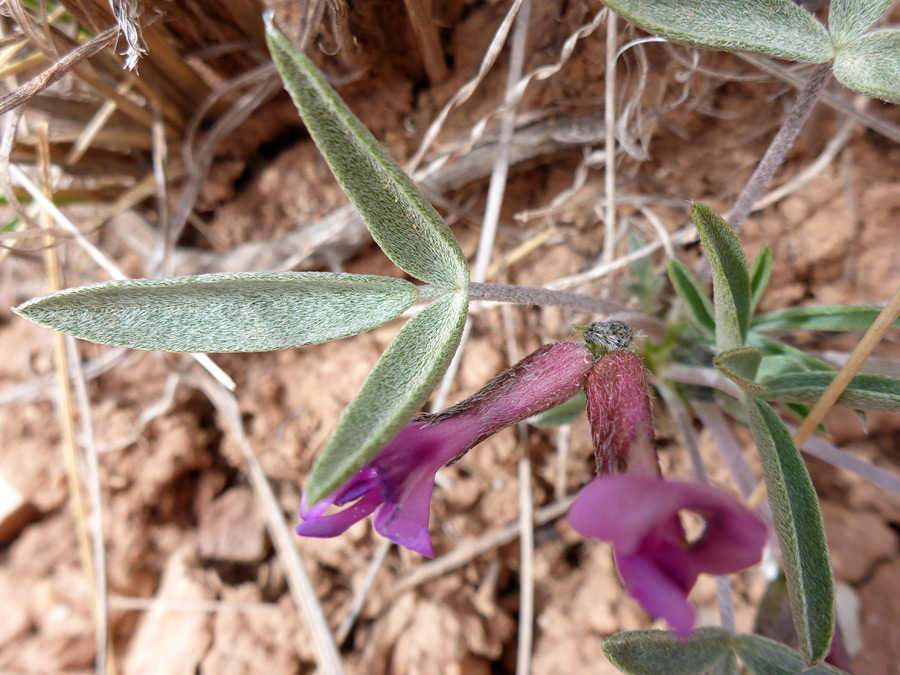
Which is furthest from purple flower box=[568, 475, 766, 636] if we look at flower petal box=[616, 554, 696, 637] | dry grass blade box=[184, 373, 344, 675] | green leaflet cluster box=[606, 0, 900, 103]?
dry grass blade box=[184, 373, 344, 675]

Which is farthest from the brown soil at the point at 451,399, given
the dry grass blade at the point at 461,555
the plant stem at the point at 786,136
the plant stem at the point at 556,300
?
the plant stem at the point at 786,136

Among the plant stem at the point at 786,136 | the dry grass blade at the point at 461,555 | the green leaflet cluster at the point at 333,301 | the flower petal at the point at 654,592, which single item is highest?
the plant stem at the point at 786,136

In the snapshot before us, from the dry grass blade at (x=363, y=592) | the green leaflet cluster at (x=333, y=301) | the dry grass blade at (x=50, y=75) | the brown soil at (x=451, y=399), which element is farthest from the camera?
the dry grass blade at (x=363, y=592)

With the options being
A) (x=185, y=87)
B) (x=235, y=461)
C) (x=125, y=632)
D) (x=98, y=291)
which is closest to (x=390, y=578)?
(x=235, y=461)

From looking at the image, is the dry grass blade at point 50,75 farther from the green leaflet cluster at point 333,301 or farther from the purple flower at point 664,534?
the purple flower at point 664,534

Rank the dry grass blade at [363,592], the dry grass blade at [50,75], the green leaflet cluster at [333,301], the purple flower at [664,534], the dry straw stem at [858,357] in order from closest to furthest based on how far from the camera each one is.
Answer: the purple flower at [664,534] < the green leaflet cluster at [333,301] < the dry straw stem at [858,357] < the dry grass blade at [50,75] < the dry grass blade at [363,592]

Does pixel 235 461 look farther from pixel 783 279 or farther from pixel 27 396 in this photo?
pixel 783 279

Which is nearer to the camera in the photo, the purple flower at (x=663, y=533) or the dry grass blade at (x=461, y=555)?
the purple flower at (x=663, y=533)

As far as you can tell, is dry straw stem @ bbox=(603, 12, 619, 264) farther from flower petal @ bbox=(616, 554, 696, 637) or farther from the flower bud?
flower petal @ bbox=(616, 554, 696, 637)

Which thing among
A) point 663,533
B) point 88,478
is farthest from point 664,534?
point 88,478
